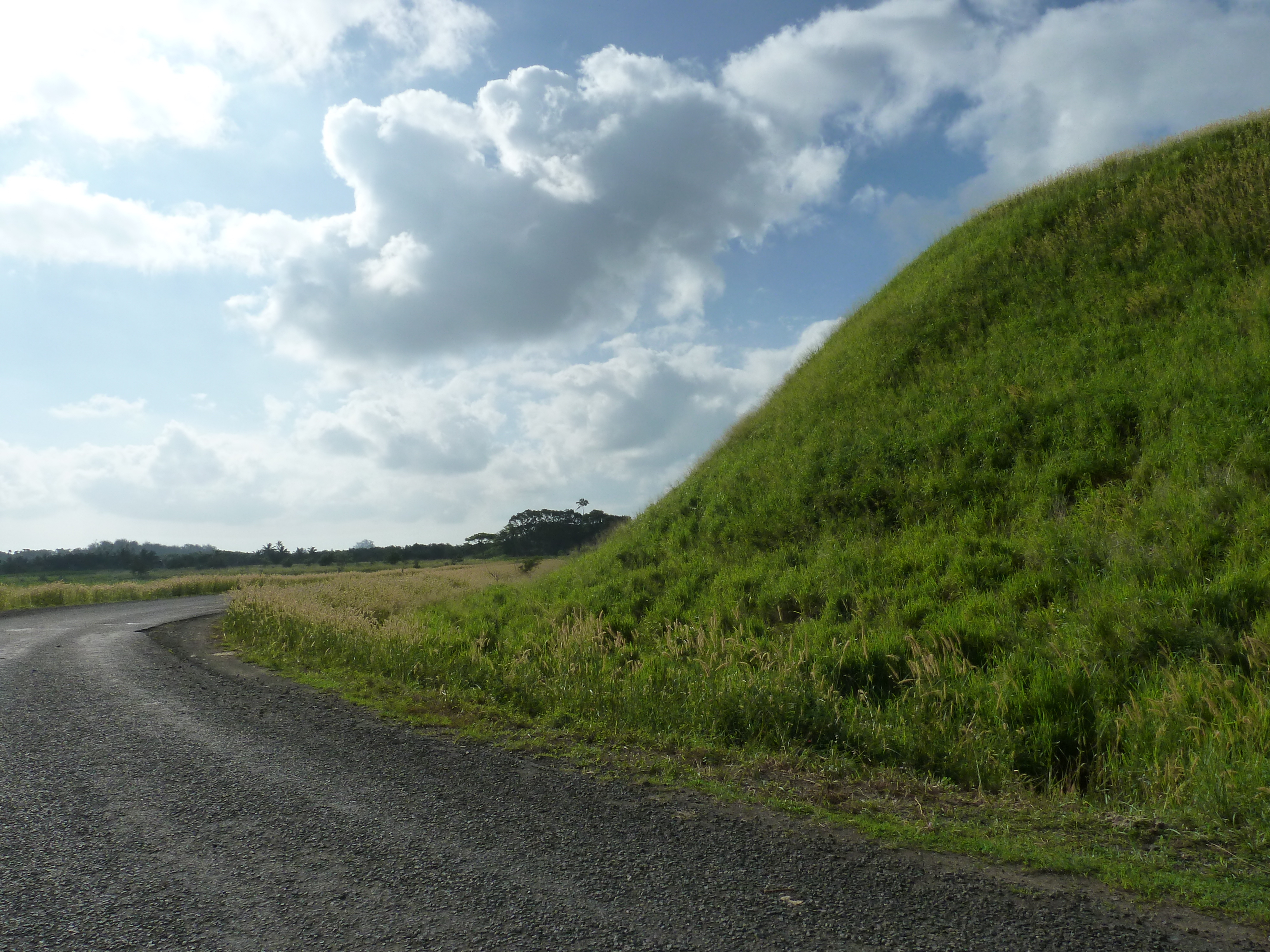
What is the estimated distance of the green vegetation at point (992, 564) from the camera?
22.3 ft

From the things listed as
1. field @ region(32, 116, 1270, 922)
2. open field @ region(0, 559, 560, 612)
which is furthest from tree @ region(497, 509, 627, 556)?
field @ region(32, 116, 1270, 922)

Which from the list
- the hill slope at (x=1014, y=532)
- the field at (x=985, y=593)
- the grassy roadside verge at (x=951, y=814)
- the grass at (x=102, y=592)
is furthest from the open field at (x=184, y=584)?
the grassy roadside verge at (x=951, y=814)

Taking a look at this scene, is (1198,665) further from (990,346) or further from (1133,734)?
(990,346)

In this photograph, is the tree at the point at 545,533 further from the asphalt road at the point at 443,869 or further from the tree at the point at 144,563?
the asphalt road at the point at 443,869

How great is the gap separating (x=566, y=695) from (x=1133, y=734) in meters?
6.09

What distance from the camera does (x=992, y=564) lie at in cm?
1098

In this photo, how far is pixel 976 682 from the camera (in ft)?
25.9

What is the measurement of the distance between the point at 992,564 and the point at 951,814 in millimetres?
6365

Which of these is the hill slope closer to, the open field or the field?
the field

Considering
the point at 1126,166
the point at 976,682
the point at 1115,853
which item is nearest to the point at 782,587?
the point at 976,682

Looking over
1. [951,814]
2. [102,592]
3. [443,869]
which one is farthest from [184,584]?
[951,814]

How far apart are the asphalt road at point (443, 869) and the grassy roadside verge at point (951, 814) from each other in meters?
0.27

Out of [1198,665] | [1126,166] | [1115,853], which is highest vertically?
[1126,166]

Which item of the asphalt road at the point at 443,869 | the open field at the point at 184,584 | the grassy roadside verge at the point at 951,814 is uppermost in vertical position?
the open field at the point at 184,584
